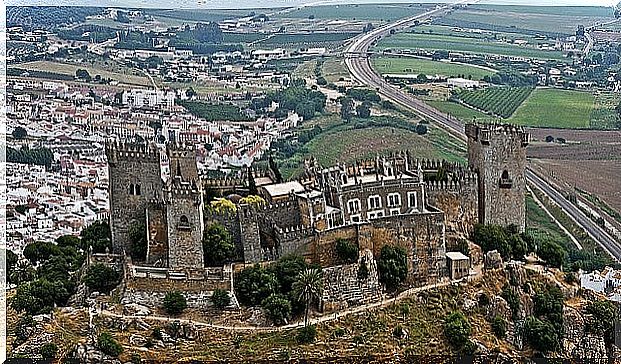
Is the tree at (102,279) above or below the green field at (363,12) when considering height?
below

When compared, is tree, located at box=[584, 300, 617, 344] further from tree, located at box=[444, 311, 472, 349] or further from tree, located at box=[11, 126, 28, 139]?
tree, located at box=[11, 126, 28, 139]

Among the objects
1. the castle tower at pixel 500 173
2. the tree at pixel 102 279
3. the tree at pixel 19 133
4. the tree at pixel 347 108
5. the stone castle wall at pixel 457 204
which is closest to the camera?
the tree at pixel 102 279

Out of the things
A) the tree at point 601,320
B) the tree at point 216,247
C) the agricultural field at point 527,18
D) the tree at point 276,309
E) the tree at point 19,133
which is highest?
the agricultural field at point 527,18

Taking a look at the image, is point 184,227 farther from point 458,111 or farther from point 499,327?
point 458,111

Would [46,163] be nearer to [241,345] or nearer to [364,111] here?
[364,111]

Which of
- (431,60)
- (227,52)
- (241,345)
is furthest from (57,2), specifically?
(241,345)

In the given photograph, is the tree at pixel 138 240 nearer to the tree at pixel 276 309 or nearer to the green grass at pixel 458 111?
the tree at pixel 276 309

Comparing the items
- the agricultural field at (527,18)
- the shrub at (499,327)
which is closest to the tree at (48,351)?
the shrub at (499,327)
